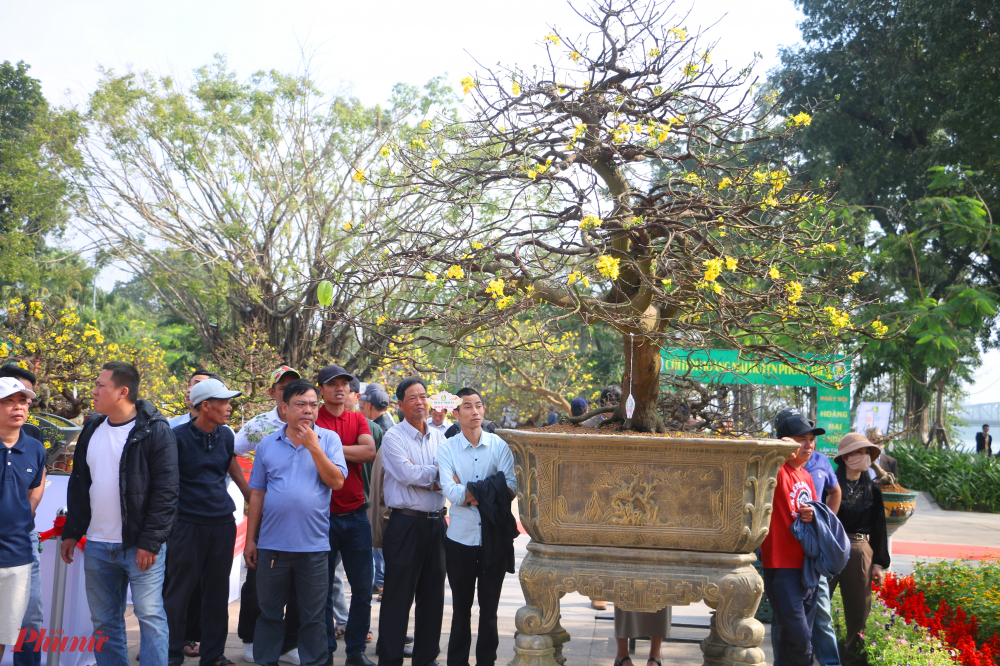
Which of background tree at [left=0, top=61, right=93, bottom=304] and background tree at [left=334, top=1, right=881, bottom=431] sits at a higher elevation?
background tree at [left=0, top=61, right=93, bottom=304]

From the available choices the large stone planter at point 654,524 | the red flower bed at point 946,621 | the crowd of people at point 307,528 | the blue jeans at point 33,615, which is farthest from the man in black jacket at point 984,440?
the blue jeans at point 33,615

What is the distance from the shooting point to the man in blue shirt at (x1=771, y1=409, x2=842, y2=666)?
4.09m

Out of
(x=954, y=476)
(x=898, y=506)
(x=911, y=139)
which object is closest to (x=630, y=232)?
(x=898, y=506)

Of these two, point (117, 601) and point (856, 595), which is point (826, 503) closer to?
point (856, 595)

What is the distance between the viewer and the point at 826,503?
4.29 metres

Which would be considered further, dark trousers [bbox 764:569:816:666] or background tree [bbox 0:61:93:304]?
background tree [bbox 0:61:93:304]

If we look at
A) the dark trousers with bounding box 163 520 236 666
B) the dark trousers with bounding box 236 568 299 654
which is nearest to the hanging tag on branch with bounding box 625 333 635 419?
the dark trousers with bounding box 236 568 299 654

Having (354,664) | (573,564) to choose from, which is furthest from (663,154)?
(354,664)

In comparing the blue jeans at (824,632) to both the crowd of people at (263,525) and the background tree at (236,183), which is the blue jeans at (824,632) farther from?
the background tree at (236,183)

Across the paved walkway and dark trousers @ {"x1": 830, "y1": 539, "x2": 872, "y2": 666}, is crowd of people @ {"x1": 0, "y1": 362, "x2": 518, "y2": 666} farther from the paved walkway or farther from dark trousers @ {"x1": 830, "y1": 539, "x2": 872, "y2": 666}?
dark trousers @ {"x1": 830, "y1": 539, "x2": 872, "y2": 666}

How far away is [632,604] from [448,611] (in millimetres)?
2780

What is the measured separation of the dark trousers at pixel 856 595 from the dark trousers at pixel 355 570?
8.92 ft

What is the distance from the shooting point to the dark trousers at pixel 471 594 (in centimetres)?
406

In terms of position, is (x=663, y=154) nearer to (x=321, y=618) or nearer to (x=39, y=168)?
(x=321, y=618)
